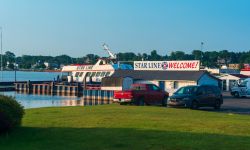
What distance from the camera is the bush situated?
14.0m

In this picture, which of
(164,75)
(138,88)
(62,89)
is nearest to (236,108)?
(138,88)

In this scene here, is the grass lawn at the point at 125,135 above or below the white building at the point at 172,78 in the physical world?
below

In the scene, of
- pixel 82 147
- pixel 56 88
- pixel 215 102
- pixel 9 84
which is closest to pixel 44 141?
pixel 82 147

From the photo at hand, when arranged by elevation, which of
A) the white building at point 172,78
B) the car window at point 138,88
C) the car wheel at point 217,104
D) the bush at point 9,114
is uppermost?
the white building at point 172,78

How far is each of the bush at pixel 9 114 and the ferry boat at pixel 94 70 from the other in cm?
6449

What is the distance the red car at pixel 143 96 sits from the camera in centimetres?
3392

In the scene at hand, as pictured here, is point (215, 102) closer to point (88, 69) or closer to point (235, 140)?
point (235, 140)

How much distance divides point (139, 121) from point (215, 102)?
16.9 metres

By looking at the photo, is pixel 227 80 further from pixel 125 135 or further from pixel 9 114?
pixel 125 135

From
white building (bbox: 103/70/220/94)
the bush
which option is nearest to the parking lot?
white building (bbox: 103/70/220/94)

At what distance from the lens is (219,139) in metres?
12.3

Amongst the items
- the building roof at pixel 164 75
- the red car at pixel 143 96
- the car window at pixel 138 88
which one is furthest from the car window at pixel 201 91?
the building roof at pixel 164 75

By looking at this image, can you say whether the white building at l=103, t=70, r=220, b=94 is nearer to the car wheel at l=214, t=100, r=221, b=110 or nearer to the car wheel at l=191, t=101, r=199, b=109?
the car wheel at l=214, t=100, r=221, b=110

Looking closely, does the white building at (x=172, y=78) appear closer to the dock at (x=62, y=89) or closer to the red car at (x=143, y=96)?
the dock at (x=62, y=89)
